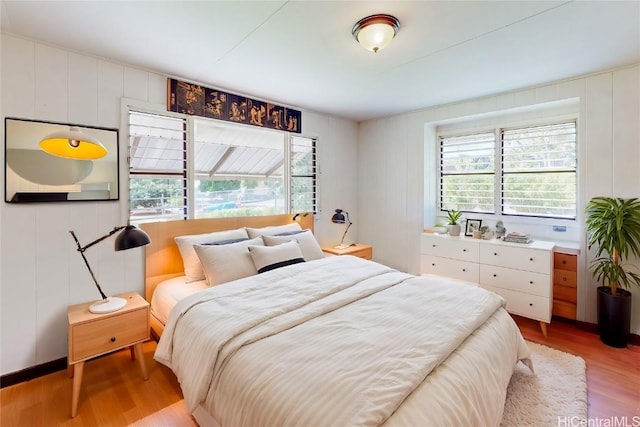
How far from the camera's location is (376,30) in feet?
6.24

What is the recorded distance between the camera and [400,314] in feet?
Result: 5.90

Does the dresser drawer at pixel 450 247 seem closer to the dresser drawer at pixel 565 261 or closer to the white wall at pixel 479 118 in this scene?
the white wall at pixel 479 118

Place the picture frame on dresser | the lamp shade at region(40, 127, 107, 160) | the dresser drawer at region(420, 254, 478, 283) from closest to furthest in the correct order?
the lamp shade at region(40, 127, 107, 160), the dresser drawer at region(420, 254, 478, 283), the picture frame on dresser

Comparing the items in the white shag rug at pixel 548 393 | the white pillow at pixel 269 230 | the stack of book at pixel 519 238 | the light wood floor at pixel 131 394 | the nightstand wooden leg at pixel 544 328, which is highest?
the white pillow at pixel 269 230

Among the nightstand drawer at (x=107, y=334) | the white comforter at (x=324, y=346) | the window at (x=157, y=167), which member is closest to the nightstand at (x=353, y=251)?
the white comforter at (x=324, y=346)

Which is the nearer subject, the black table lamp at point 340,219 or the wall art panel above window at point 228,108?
the wall art panel above window at point 228,108

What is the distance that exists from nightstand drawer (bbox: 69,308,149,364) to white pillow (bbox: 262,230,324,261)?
3.86 feet

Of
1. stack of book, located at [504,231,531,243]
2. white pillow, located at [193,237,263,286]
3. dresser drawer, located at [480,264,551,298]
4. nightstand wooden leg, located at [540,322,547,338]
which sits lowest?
nightstand wooden leg, located at [540,322,547,338]

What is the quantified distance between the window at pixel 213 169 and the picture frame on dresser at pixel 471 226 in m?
1.94

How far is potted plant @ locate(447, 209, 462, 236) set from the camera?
364 centimetres

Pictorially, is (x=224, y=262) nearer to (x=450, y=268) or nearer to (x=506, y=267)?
(x=450, y=268)

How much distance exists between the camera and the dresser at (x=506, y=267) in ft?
9.34

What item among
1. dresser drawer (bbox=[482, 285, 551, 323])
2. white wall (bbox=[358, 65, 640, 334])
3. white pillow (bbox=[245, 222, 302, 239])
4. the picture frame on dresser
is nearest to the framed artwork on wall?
white pillow (bbox=[245, 222, 302, 239])

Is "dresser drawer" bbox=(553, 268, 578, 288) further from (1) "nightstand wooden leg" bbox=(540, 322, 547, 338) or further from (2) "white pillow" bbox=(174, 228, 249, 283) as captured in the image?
(2) "white pillow" bbox=(174, 228, 249, 283)
